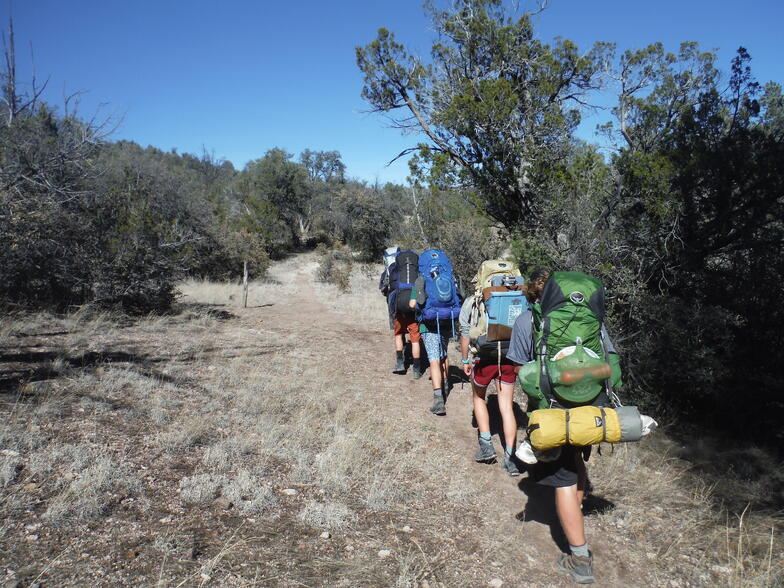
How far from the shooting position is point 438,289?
541cm

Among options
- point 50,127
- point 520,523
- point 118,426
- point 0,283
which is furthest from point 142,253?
point 520,523

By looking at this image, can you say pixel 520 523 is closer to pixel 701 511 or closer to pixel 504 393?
pixel 504 393

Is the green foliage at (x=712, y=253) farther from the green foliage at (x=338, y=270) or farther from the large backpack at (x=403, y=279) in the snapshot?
the green foliage at (x=338, y=270)

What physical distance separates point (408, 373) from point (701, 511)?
400cm

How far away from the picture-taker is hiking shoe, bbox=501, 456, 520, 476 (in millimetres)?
4172

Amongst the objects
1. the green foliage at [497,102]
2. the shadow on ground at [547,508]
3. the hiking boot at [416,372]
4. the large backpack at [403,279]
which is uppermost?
the green foliage at [497,102]

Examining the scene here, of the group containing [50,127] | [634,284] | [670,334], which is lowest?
[670,334]

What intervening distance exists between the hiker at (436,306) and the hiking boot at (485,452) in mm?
1178

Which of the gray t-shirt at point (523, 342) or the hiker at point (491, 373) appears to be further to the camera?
the hiker at point (491, 373)

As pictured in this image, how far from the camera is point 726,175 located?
7.04 m

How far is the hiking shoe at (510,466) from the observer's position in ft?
13.7

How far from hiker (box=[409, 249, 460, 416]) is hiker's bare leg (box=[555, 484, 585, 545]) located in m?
2.66

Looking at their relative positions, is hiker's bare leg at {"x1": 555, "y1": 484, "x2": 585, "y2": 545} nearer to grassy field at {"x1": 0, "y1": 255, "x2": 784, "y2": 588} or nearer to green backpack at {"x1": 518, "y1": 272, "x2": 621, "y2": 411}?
grassy field at {"x1": 0, "y1": 255, "x2": 784, "y2": 588}

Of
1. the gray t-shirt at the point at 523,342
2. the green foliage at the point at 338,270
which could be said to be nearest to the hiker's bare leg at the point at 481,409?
the gray t-shirt at the point at 523,342
